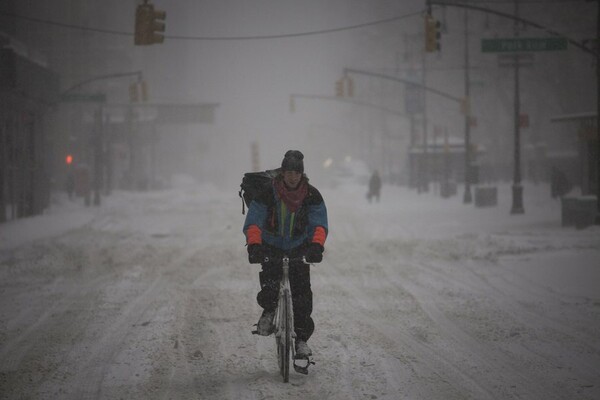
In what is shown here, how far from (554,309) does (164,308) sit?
5542 millimetres

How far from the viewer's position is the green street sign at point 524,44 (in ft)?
53.4

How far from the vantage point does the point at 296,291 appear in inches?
204

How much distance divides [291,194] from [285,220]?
0.26 m

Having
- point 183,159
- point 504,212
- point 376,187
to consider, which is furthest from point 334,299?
point 183,159

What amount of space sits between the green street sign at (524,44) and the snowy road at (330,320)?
5.37 metres

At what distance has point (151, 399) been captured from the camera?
15.1 ft

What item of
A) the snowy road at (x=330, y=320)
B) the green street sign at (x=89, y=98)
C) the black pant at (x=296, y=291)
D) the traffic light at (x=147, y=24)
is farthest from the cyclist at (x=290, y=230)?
the green street sign at (x=89, y=98)

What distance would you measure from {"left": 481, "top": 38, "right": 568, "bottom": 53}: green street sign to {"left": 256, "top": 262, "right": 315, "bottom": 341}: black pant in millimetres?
13326

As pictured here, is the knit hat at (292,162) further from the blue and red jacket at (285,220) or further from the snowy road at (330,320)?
the snowy road at (330,320)

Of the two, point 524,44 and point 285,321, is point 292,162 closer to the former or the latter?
point 285,321

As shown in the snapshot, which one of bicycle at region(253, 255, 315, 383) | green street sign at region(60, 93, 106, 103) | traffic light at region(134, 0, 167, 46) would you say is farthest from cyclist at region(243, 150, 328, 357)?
green street sign at region(60, 93, 106, 103)

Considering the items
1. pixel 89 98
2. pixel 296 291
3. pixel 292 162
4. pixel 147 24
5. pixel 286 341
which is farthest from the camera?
pixel 89 98

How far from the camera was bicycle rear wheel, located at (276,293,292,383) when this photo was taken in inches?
190

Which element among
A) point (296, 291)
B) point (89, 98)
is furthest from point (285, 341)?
point (89, 98)
